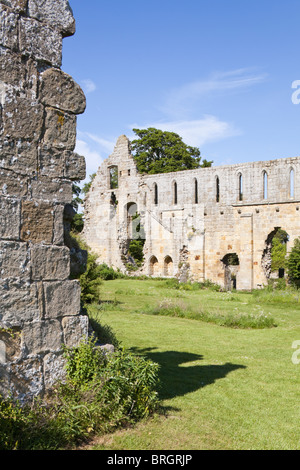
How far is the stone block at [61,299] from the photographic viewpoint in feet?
15.4

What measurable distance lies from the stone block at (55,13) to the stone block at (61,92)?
523 mm

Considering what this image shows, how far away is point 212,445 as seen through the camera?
4547 millimetres

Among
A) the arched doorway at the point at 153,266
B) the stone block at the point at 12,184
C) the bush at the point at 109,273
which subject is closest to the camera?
the stone block at the point at 12,184

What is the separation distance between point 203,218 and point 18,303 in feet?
77.7

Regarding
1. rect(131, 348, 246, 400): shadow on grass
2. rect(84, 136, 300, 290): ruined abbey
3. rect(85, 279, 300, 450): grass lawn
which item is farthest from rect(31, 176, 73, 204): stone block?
rect(84, 136, 300, 290): ruined abbey

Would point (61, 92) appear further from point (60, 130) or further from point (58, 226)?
point (58, 226)

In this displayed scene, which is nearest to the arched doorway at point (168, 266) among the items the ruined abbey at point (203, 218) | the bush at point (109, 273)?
the ruined abbey at point (203, 218)

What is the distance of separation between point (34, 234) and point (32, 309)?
77 centimetres

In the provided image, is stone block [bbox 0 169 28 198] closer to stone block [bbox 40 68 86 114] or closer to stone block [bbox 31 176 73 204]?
stone block [bbox 31 176 73 204]

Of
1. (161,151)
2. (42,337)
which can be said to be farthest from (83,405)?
(161,151)

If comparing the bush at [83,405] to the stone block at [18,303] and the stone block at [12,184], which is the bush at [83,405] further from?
the stone block at [12,184]

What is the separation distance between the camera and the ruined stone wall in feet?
14.6

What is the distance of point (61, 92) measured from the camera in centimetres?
507
